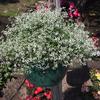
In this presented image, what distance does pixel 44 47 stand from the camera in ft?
13.8

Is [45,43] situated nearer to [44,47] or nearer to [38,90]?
[44,47]

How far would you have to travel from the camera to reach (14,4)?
1065 cm

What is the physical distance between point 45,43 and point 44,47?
55mm

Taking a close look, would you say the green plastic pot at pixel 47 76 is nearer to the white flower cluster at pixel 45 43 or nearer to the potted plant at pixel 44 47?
the potted plant at pixel 44 47

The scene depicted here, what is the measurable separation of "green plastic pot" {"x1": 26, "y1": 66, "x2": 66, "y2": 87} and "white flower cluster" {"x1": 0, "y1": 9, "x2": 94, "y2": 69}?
0.37 ft

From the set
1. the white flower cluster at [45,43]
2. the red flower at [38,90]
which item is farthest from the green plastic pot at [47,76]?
the red flower at [38,90]

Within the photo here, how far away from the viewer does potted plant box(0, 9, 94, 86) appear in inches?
166

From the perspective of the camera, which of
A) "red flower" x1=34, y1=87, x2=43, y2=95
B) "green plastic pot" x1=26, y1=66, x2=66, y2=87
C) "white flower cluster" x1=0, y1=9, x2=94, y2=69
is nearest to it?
"white flower cluster" x1=0, y1=9, x2=94, y2=69

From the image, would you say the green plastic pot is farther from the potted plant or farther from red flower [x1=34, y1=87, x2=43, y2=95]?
red flower [x1=34, y1=87, x2=43, y2=95]

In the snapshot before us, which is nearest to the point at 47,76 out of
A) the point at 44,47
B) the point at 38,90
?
the point at 44,47

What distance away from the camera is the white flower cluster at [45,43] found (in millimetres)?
4215

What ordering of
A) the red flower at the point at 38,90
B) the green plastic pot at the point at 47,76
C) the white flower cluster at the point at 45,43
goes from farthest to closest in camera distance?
the red flower at the point at 38,90, the green plastic pot at the point at 47,76, the white flower cluster at the point at 45,43

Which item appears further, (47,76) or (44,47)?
(47,76)

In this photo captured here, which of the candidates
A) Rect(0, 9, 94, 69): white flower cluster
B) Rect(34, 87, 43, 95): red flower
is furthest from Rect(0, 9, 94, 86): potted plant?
Rect(34, 87, 43, 95): red flower
